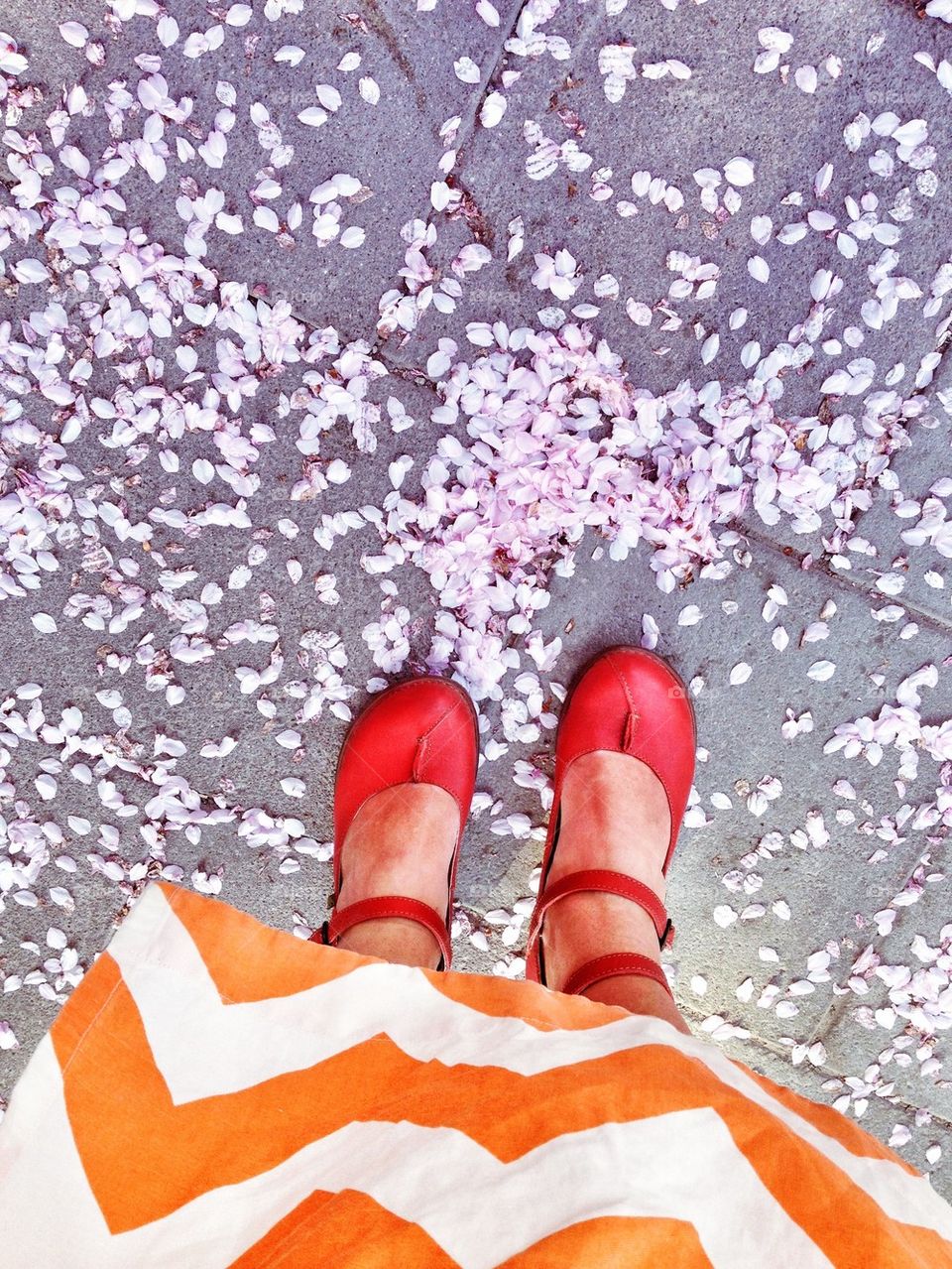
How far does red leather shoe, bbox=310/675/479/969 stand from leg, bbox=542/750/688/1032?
0.49ft

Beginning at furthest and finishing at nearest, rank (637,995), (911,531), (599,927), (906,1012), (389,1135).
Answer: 1. (906,1012)
2. (911,531)
3. (599,927)
4. (637,995)
5. (389,1135)

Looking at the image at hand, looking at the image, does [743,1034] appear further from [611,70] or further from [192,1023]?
[611,70]

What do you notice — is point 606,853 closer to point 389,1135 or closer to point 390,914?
point 390,914

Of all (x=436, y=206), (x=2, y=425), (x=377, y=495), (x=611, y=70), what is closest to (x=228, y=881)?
(x=377, y=495)

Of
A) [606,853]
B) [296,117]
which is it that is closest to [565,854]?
[606,853]

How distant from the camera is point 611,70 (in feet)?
4.08

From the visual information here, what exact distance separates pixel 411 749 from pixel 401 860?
0.49ft

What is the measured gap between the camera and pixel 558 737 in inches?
53.6

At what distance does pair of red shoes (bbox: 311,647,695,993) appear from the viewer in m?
1.31

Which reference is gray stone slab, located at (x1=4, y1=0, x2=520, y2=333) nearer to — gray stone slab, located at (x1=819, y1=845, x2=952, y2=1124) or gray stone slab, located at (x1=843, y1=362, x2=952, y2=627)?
→ gray stone slab, located at (x1=843, y1=362, x2=952, y2=627)

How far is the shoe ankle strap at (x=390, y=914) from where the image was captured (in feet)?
3.98

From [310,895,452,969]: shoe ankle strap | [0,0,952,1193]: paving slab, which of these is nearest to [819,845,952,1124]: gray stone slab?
[0,0,952,1193]: paving slab

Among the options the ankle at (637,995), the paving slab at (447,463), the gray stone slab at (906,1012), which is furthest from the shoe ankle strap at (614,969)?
the gray stone slab at (906,1012)

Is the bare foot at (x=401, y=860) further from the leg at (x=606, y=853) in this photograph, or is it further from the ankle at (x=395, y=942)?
the leg at (x=606, y=853)
